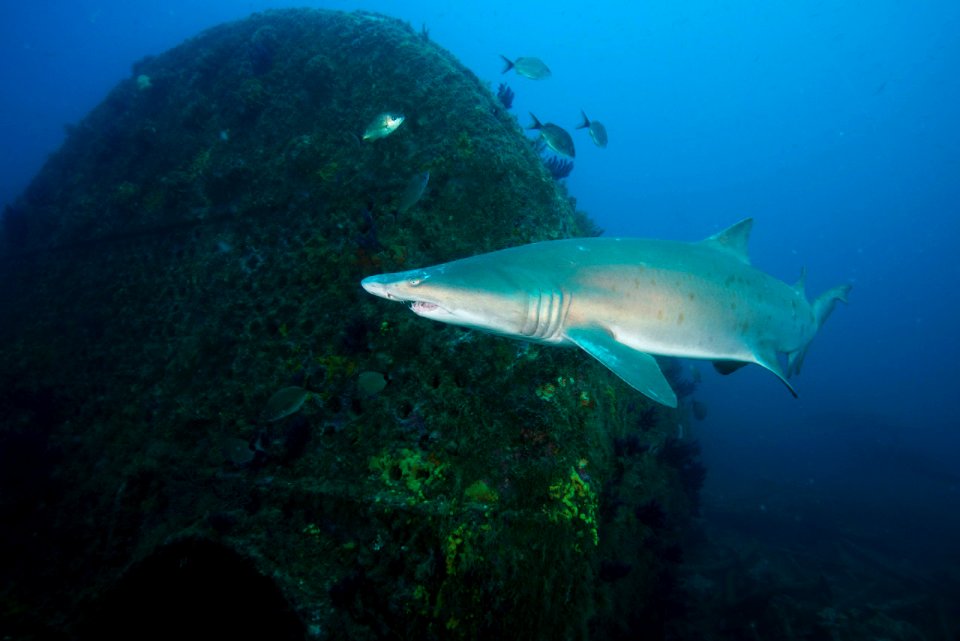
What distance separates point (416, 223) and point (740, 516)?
1633 centimetres

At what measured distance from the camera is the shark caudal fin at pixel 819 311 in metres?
5.96

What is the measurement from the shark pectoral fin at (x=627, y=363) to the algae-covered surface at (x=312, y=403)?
0.76 metres

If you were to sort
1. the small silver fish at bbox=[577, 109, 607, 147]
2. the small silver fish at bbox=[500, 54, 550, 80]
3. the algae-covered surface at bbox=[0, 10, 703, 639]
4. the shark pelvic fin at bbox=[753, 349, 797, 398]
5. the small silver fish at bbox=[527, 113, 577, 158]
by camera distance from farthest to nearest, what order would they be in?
the small silver fish at bbox=[500, 54, 550, 80]
the small silver fish at bbox=[577, 109, 607, 147]
the small silver fish at bbox=[527, 113, 577, 158]
the shark pelvic fin at bbox=[753, 349, 797, 398]
the algae-covered surface at bbox=[0, 10, 703, 639]

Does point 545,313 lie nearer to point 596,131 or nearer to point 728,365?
point 728,365

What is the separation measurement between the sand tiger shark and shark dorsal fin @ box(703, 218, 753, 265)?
59 centimetres

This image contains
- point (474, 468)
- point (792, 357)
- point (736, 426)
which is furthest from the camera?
point (736, 426)

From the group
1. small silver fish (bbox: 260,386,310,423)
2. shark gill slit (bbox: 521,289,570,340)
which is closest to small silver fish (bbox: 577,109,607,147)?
shark gill slit (bbox: 521,289,570,340)

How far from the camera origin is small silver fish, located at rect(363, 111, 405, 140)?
5.18 metres

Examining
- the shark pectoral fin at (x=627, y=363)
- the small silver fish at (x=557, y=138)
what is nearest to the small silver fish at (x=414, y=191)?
the shark pectoral fin at (x=627, y=363)

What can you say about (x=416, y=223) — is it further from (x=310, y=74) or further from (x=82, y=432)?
(x=82, y=432)

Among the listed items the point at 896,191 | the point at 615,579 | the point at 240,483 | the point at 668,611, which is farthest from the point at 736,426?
the point at 896,191

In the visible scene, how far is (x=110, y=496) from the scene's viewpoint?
408 cm

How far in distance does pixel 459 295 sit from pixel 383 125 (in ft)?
11.6

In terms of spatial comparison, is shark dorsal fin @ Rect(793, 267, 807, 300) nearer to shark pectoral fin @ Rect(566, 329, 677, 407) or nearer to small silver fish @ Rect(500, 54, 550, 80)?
shark pectoral fin @ Rect(566, 329, 677, 407)
